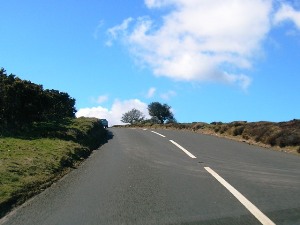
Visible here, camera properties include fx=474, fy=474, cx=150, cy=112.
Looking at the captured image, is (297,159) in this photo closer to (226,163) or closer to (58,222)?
(226,163)

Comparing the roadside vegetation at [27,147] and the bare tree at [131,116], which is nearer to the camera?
the roadside vegetation at [27,147]

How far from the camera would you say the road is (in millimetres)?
8156

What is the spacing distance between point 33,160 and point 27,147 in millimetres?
3612

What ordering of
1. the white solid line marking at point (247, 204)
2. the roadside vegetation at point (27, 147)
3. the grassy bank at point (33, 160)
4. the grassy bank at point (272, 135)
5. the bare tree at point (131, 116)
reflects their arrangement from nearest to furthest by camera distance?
the white solid line marking at point (247, 204)
the grassy bank at point (33, 160)
the roadside vegetation at point (27, 147)
the grassy bank at point (272, 135)
the bare tree at point (131, 116)

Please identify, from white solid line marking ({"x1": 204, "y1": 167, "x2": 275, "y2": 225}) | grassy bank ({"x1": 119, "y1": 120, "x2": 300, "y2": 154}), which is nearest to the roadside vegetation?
white solid line marking ({"x1": 204, "y1": 167, "x2": 275, "y2": 225})

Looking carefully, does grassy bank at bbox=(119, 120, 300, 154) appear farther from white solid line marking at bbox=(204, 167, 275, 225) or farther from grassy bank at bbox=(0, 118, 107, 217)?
white solid line marking at bbox=(204, 167, 275, 225)

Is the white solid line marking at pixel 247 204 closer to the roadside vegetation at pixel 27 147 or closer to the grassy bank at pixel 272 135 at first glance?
the roadside vegetation at pixel 27 147

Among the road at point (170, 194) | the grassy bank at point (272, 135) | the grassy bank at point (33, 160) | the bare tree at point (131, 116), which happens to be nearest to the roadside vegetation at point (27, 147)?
the grassy bank at point (33, 160)

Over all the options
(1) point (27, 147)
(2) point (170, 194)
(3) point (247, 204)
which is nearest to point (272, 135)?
(1) point (27, 147)

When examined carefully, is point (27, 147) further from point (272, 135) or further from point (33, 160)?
point (272, 135)

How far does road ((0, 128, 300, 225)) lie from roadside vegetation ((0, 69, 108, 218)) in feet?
1.63

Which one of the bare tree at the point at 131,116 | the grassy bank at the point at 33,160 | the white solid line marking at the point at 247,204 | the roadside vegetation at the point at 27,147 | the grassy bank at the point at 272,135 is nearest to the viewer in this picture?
the white solid line marking at the point at 247,204

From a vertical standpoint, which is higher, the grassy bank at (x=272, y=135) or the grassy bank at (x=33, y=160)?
the grassy bank at (x=272, y=135)

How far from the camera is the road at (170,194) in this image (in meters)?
8.16
